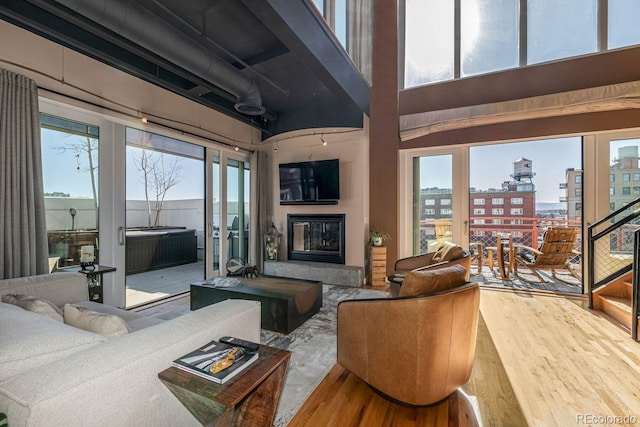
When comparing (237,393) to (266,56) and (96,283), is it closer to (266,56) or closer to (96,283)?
(96,283)

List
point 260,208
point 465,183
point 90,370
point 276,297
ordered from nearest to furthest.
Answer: point 90,370 < point 276,297 < point 465,183 < point 260,208

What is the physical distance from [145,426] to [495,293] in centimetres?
441

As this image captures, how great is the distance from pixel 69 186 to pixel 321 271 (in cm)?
341

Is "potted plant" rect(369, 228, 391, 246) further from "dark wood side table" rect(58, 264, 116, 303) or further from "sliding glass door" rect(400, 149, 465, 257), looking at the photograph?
"dark wood side table" rect(58, 264, 116, 303)

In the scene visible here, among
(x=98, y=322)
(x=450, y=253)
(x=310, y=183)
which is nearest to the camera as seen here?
(x=98, y=322)

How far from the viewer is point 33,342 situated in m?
1.06

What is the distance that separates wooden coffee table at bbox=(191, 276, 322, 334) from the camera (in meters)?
2.73

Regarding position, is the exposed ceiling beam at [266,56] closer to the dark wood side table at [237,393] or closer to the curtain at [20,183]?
the curtain at [20,183]

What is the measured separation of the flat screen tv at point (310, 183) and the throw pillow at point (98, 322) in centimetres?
379

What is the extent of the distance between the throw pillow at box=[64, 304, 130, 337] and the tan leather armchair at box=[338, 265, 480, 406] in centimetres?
130

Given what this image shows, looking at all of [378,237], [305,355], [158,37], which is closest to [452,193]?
[378,237]

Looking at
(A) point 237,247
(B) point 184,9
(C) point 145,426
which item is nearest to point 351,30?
(B) point 184,9

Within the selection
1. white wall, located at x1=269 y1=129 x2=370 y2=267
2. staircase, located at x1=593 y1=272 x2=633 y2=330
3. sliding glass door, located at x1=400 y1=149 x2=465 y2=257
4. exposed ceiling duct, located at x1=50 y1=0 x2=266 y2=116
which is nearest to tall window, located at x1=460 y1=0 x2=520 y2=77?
sliding glass door, located at x1=400 y1=149 x2=465 y2=257

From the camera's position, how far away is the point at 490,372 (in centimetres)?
214
